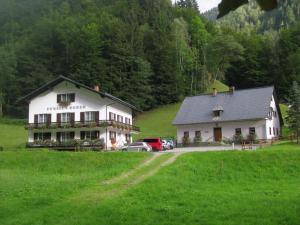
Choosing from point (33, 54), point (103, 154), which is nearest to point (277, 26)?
point (33, 54)

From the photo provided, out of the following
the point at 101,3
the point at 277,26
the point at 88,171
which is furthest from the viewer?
the point at 277,26

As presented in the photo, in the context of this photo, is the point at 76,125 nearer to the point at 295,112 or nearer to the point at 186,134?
the point at 186,134

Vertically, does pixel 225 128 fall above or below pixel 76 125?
below

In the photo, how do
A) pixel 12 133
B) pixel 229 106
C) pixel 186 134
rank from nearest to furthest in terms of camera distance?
pixel 229 106 < pixel 186 134 < pixel 12 133

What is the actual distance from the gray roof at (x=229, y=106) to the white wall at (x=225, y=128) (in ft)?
2.36

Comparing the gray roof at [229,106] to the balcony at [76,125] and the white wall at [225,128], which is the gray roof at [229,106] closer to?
the white wall at [225,128]

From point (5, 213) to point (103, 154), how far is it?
15.4 metres

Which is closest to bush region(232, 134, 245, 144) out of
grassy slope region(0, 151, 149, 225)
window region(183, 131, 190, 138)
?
window region(183, 131, 190, 138)

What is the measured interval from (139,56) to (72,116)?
134 ft

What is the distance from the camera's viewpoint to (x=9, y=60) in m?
82.6

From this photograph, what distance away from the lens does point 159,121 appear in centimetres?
6975

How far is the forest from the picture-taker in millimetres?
80375

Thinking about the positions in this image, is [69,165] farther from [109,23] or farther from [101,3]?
[101,3]

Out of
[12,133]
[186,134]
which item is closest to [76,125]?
[186,134]
